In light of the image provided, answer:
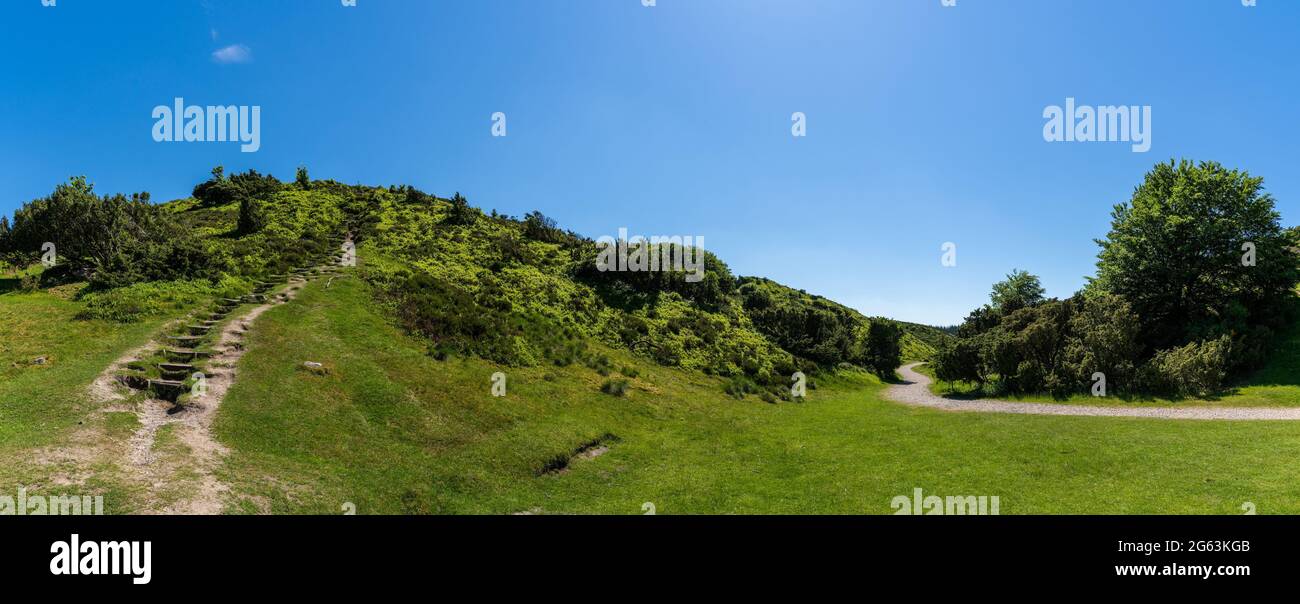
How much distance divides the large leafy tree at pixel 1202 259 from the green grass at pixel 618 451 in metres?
20.0

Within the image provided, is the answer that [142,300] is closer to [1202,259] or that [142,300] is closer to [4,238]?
[4,238]

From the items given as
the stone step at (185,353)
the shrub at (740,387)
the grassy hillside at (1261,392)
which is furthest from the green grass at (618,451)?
the grassy hillside at (1261,392)

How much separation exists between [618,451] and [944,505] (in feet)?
36.9

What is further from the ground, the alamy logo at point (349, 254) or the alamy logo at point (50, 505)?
the alamy logo at point (349, 254)

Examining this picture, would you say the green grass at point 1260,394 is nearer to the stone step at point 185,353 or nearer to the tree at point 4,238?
the stone step at point 185,353

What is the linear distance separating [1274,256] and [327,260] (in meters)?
70.0

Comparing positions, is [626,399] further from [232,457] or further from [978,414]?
[978,414]

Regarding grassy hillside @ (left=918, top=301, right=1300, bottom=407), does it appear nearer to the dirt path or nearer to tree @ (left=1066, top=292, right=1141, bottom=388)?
tree @ (left=1066, top=292, right=1141, bottom=388)

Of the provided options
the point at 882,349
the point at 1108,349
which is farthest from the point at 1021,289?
the point at 1108,349

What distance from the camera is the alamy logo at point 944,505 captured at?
12.4 meters

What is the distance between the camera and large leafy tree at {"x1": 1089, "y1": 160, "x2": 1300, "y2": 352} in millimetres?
31219

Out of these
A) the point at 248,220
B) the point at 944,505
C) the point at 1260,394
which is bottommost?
the point at 944,505
